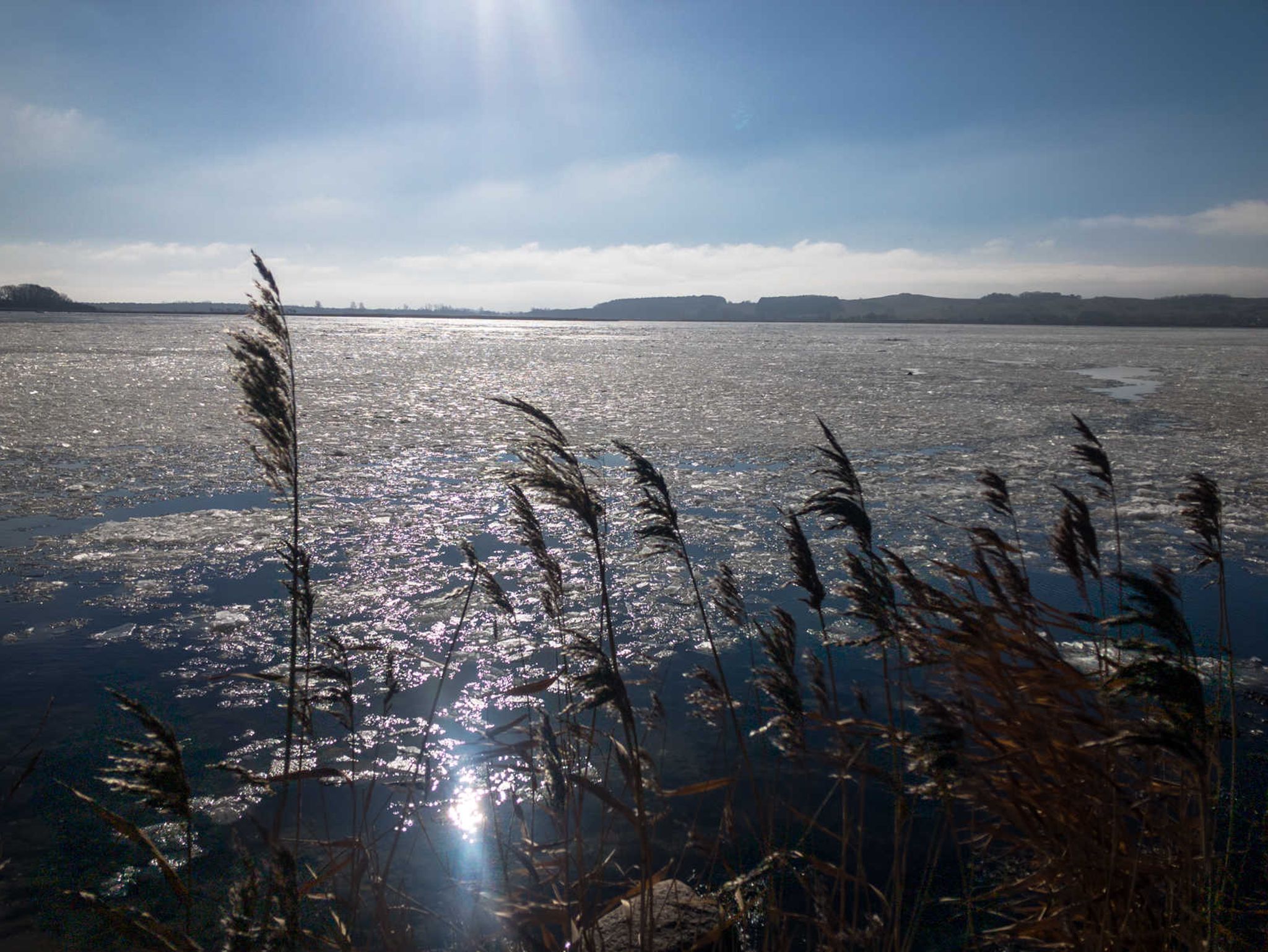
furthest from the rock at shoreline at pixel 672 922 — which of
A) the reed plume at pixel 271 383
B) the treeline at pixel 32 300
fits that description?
the treeline at pixel 32 300

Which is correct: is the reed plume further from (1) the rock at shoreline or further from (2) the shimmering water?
(1) the rock at shoreline

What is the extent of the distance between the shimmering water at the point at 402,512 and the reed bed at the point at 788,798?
33 cm

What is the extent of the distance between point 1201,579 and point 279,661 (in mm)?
6658

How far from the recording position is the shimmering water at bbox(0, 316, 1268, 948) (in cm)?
414

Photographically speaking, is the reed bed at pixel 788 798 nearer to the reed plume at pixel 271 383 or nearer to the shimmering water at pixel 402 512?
→ the reed plume at pixel 271 383

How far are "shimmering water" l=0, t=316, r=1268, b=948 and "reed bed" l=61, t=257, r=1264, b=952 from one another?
0.33 metres

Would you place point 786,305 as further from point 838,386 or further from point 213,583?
point 213,583

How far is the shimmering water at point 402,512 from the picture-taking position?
4145 millimetres

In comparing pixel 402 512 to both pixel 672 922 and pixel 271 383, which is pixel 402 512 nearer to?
pixel 271 383

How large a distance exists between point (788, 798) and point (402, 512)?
538 cm

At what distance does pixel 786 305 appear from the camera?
190875 mm

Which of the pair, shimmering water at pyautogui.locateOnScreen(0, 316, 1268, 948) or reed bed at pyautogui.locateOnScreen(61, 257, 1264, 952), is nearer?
reed bed at pyautogui.locateOnScreen(61, 257, 1264, 952)

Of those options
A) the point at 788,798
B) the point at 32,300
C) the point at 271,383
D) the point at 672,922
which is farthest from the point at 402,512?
the point at 32,300

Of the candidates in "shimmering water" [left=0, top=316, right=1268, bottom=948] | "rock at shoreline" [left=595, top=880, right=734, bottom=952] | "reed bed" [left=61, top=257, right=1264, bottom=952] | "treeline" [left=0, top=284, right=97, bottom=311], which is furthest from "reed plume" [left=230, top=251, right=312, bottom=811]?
"treeline" [left=0, top=284, right=97, bottom=311]
